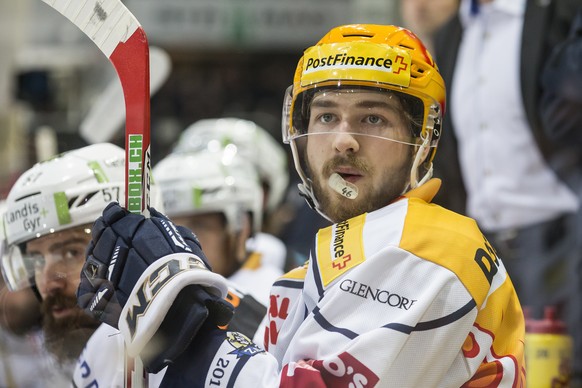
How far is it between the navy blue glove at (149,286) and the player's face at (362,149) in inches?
14.0

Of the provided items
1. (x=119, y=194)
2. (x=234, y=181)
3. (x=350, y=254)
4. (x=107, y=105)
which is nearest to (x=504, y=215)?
(x=234, y=181)

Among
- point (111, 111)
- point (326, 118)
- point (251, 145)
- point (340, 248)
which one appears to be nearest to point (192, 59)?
point (251, 145)

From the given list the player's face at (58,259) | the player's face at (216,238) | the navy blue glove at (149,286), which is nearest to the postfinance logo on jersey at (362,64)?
the navy blue glove at (149,286)

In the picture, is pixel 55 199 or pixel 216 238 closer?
pixel 55 199

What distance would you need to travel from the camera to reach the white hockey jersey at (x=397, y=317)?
216 cm

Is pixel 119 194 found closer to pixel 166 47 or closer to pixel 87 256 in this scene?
pixel 87 256

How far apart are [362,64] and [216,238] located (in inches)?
78.8

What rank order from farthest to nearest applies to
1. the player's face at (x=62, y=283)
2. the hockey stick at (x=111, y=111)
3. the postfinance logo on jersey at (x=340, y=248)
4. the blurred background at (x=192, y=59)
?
the blurred background at (x=192, y=59) < the hockey stick at (x=111, y=111) < the player's face at (x=62, y=283) < the postfinance logo on jersey at (x=340, y=248)

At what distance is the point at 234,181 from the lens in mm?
4625

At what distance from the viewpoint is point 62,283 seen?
2885 millimetres

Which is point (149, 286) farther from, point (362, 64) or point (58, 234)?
point (58, 234)

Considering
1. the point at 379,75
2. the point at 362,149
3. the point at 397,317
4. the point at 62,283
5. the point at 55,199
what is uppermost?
the point at 379,75

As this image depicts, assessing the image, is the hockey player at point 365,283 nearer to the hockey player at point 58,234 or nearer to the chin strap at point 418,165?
the chin strap at point 418,165

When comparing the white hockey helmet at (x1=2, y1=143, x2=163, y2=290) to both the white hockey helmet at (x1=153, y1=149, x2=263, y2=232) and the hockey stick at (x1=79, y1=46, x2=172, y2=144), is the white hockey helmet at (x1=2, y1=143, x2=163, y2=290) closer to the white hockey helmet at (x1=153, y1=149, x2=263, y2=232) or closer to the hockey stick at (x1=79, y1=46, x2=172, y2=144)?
the hockey stick at (x1=79, y1=46, x2=172, y2=144)
